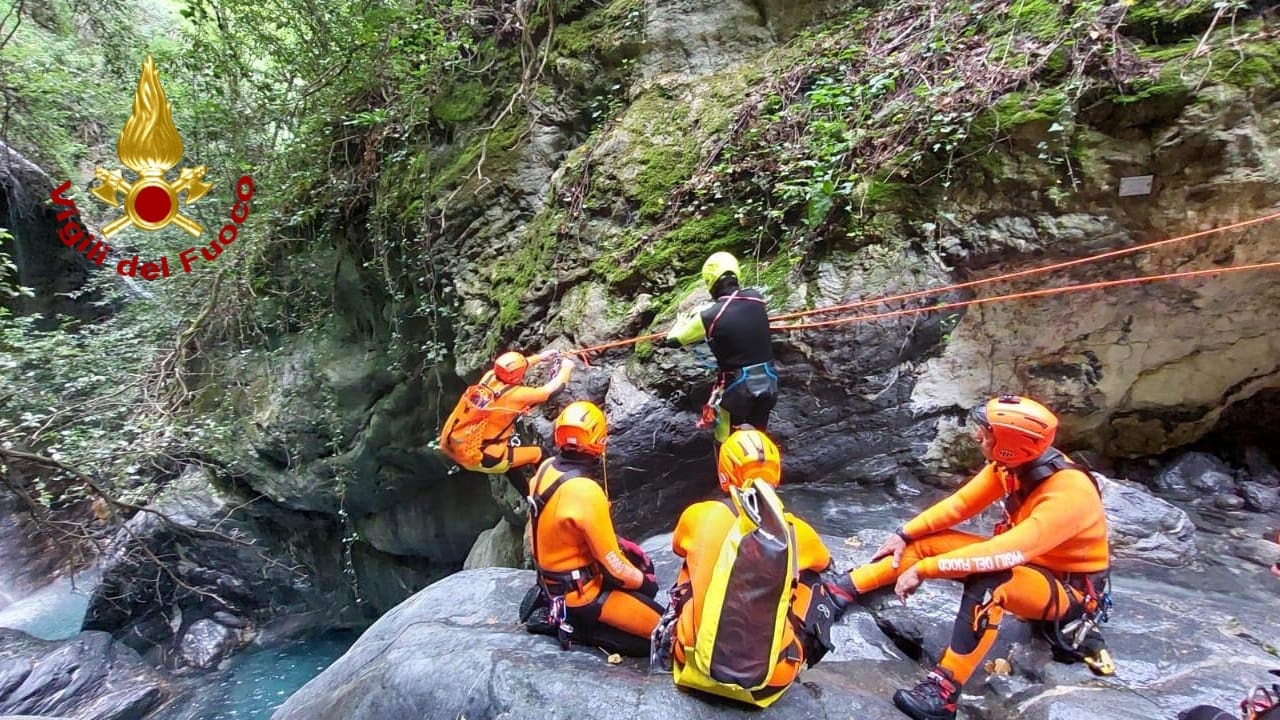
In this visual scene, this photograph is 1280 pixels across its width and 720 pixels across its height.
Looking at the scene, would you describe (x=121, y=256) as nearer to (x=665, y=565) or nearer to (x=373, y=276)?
(x=373, y=276)

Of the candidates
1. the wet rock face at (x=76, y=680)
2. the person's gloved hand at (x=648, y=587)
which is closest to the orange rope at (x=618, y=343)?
the person's gloved hand at (x=648, y=587)

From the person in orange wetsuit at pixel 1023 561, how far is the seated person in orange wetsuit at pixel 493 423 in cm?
269

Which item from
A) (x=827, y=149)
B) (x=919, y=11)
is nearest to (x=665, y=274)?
(x=827, y=149)

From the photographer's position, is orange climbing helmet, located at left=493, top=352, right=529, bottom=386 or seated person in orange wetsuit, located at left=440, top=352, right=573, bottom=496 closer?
seated person in orange wetsuit, located at left=440, top=352, right=573, bottom=496

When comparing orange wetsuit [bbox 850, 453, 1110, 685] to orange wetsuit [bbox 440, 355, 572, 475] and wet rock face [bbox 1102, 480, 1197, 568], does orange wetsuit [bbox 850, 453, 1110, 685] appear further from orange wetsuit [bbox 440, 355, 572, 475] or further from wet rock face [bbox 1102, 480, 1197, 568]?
orange wetsuit [bbox 440, 355, 572, 475]

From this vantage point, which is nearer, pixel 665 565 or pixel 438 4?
pixel 665 565

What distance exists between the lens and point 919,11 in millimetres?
5969

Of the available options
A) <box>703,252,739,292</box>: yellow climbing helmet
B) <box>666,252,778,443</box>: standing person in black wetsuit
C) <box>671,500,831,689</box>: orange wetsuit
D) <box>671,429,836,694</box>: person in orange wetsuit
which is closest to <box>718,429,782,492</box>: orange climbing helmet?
<box>671,429,836,694</box>: person in orange wetsuit

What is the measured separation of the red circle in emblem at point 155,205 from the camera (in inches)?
242

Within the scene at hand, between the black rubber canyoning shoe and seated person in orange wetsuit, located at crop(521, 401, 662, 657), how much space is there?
4.08ft

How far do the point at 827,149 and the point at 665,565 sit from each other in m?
3.70

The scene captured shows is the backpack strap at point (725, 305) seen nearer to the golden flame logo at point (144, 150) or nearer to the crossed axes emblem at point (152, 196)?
the golden flame logo at point (144, 150)

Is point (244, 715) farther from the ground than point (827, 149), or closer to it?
closer to it

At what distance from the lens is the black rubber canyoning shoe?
2590 millimetres
